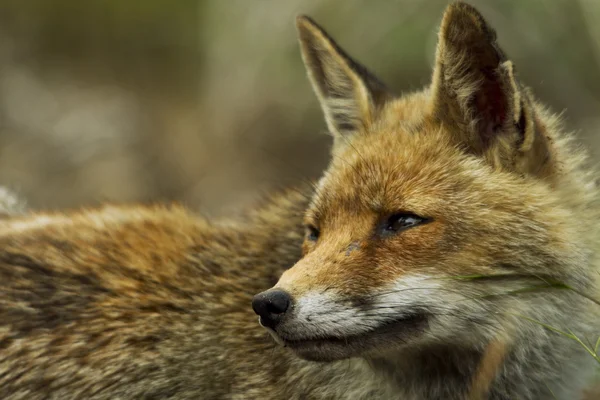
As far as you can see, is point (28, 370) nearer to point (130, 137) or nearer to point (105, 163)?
point (105, 163)

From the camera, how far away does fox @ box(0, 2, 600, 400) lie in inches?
184

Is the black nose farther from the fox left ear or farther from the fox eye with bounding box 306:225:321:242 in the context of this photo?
the fox left ear

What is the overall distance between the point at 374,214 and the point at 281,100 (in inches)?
398

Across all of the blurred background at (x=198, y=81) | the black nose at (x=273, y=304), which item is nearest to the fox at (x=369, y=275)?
the black nose at (x=273, y=304)

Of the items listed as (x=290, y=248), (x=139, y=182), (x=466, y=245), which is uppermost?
(x=139, y=182)

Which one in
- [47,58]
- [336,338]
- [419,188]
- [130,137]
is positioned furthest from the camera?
[47,58]

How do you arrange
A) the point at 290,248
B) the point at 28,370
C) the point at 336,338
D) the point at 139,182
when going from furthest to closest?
the point at 139,182 → the point at 290,248 → the point at 28,370 → the point at 336,338

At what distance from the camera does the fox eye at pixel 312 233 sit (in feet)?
17.6

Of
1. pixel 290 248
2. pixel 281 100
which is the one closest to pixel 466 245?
pixel 290 248

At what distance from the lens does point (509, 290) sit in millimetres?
4727

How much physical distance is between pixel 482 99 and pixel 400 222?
0.94 m

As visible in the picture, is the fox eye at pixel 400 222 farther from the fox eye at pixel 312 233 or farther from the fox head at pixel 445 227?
the fox eye at pixel 312 233

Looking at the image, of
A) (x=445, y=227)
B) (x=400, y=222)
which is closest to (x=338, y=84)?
(x=400, y=222)

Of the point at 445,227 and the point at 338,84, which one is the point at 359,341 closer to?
the point at 445,227
